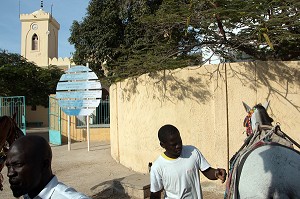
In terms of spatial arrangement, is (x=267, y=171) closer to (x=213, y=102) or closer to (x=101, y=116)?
(x=213, y=102)

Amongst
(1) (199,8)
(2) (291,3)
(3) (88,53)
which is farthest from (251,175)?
(3) (88,53)

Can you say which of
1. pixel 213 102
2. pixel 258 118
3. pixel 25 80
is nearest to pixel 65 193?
pixel 258 118

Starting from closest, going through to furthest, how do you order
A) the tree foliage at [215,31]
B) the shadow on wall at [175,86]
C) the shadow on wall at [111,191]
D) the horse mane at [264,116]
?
the horse mane at [264,116], the tree foliage at [215,31], the shadow on wall at [111,191], the shadow on wall at [175,86]

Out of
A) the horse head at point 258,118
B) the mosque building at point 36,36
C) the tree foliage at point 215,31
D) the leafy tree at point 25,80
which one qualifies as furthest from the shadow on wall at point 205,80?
the mosque building at point 36,36

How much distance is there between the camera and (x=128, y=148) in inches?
305

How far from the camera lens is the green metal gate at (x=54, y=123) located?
42.9ft

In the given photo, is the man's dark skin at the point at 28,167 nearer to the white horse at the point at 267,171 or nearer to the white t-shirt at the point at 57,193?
the white t-shirt at the point at 57,193

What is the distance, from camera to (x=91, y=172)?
7.88 meters

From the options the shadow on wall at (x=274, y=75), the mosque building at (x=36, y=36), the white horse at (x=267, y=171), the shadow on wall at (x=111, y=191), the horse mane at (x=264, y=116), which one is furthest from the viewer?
the mosque building at (x=36, y=36)

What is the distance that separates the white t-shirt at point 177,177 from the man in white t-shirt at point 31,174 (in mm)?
1359

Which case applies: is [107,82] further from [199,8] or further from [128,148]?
[199,8]

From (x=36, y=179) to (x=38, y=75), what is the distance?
24218 millimetres

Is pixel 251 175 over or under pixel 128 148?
over

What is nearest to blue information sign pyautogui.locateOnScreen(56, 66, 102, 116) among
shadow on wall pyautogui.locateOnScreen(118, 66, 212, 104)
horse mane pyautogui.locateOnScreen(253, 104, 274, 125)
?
shadow on wall pyautogui.locateOnScreen(118, 66, 212, 104)
